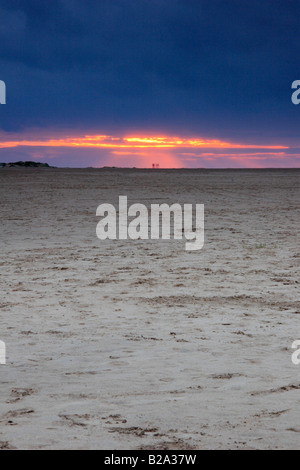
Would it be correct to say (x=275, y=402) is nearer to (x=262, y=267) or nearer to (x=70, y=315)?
(x=70, y=315)

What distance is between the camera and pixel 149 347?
19.9 ft

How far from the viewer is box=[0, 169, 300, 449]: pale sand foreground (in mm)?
4219

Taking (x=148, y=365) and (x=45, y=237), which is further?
(x=45, y=237)

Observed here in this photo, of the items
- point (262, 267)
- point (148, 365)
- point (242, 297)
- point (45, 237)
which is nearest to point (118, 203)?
point (45, 237)

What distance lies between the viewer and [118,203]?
24.6 m

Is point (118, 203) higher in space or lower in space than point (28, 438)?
higher

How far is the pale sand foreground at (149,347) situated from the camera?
13.8 ft

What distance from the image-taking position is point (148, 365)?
5512 mm

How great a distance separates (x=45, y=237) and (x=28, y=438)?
10443 mm
